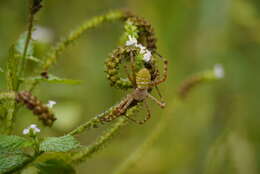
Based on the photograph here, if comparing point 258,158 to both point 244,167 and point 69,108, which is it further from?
point 69,108

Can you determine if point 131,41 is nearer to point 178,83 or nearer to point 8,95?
point 8,95

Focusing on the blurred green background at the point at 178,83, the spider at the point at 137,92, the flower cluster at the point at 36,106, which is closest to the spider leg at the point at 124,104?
the spider at the point at 137,92

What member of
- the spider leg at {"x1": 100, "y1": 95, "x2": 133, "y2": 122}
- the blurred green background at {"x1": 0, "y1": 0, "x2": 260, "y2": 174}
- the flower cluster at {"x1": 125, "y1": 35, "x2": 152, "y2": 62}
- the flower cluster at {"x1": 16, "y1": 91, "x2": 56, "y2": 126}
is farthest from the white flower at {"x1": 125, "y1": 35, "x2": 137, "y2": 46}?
the blurred green background at {"x1": 0, "y1": 0, "x2": 260, "y2": 174}

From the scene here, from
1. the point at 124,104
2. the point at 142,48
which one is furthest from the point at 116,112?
the point at 142,48

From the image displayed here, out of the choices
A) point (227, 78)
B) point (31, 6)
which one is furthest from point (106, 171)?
point (31, 6)

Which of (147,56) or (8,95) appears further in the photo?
(147,56)

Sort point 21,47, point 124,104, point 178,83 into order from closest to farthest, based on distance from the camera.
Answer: point 124,104 < point 21,47 < point 178,83

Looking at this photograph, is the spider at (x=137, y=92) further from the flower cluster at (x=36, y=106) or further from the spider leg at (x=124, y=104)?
the flower cluster at (x=36, y=106)
